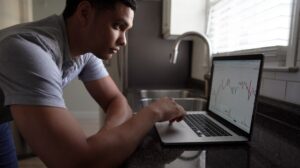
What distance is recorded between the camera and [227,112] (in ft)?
2.40

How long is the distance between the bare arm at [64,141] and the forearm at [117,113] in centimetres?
21

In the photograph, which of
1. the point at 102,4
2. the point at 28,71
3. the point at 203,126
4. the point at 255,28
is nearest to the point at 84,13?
the point at 102,4

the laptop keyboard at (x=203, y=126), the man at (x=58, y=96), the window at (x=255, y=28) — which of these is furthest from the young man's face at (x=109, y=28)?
the window at (x=255, y=28)

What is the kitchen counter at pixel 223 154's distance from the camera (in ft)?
1.55

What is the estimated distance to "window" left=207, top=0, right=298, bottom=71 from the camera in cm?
92

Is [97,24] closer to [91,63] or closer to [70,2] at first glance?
[70,2]

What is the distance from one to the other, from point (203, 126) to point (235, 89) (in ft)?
0.51

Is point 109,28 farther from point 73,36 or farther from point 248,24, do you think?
point 248,24

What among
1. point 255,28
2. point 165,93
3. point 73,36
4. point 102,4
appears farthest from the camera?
point 165,93

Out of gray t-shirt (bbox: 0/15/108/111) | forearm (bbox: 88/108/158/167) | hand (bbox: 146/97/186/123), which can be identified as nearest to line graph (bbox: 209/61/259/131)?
hand (bbox: 146/97/186/123)

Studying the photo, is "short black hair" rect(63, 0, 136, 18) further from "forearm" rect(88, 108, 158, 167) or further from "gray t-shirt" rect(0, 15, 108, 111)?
"forearm" rect(88, 108, 158, 167)

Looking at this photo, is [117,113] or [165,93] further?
[165,93]

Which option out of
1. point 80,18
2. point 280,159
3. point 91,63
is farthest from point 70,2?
point 280,159

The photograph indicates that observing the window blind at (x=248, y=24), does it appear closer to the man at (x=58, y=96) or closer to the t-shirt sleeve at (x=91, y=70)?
the man at (x=58, y=96)
